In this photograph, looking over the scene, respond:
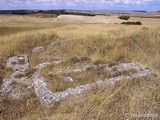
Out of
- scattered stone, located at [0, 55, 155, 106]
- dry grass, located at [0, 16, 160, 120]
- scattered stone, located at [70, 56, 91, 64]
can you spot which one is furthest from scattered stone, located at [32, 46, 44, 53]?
scattered stone, located at [70, 56, 91, 64]

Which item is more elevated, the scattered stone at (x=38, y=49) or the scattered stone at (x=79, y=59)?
the scattered stone at (x=79, y=59)

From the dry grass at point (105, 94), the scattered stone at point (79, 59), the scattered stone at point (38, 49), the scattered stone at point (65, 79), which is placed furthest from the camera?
the scattered stone at point (38, 49)

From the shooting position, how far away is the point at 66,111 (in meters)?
7.39

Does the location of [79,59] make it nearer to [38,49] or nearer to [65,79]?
[65,79]

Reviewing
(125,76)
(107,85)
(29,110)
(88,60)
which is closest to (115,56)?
(88,60)

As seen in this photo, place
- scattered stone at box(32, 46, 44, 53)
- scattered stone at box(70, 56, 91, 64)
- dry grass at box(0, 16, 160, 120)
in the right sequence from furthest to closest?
1. scattered stone at box(32, 46, 44, 53)
2. scattered stone at box(70, 56, 91, 64)
3. dry grass at box(0, 16, 160, 120)

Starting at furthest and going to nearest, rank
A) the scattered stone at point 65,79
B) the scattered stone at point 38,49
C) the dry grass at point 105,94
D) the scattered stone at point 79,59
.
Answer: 1. the scattered stone at point 38,49
2. the scattered stone at point 79,59
3. the scattered stone at point 65,79
4. the dry grass at point 105,94

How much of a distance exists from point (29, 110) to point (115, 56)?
5839 millimetres

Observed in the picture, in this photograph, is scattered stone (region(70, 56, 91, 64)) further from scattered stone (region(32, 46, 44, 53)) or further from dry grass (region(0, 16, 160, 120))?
scattered stone (region(32, 46, 44, 53))

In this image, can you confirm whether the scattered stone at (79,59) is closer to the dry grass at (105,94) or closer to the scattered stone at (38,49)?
the dry grass at (105,94)

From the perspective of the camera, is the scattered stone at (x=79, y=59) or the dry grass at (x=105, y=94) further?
the scattered stone at (x=79, y=59)

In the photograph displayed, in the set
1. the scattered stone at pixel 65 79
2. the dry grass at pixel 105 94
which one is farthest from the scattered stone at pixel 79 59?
the scattered stone at pixel 65 79

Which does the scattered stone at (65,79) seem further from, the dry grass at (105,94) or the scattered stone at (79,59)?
the scattered stone at (79,59)

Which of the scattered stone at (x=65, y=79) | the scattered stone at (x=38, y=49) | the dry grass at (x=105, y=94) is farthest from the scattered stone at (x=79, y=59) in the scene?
the scattered stone at (x=38, y=49)
